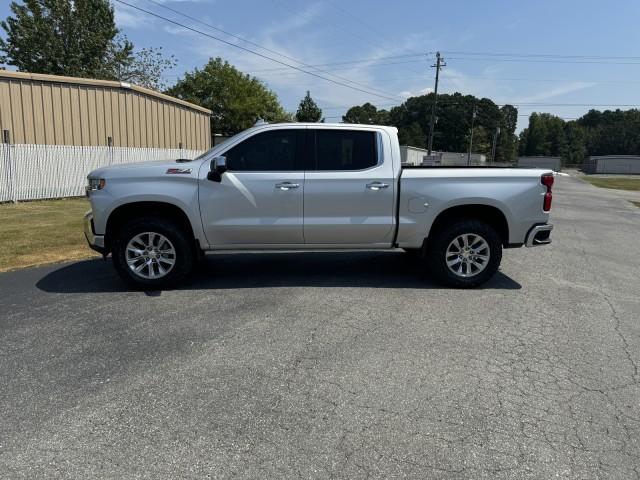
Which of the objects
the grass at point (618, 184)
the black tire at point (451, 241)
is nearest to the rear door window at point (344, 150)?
the black tire at point (451, 241)

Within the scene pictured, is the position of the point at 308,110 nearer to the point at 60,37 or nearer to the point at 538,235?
the point at 60,37

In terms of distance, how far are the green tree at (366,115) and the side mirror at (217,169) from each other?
341 ft

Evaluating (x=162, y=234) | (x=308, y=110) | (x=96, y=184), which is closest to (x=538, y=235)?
(x=162, y=234)

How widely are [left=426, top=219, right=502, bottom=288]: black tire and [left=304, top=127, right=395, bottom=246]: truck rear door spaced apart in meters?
0.64

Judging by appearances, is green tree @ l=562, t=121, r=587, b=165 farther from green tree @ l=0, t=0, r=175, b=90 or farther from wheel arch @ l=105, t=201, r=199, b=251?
wheel arch @ l=105, t=201, r=199, b=251

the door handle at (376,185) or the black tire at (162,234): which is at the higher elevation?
the door handle at (376,185)

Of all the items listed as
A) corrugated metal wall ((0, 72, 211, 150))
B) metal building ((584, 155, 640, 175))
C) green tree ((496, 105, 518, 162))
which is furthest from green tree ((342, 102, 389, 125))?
corrugated metal wall ((0, 72, 211, 150))

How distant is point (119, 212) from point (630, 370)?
5.46m

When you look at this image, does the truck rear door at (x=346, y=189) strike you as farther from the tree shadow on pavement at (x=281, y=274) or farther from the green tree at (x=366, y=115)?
the green tree at (x=366, y=115)

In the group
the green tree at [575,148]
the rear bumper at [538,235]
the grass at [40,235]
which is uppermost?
the green tree at [575,148]

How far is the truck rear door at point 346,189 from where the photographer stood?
5898mm

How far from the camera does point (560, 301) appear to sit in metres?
5.76

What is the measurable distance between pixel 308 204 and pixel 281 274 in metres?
1.29

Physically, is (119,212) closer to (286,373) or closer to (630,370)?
(286,373)
